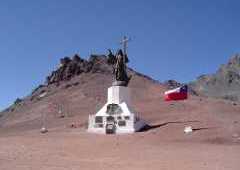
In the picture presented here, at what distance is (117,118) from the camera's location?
3603 cm

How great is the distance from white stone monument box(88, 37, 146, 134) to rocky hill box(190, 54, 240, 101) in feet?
202

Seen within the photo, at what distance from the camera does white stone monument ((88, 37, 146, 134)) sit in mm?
35312

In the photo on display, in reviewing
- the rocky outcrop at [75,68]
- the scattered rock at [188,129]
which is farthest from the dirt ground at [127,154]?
the rocky outcrop at [75,68]

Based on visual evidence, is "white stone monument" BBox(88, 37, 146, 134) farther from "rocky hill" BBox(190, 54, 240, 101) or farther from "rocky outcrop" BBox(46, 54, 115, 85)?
"rocky hill" BBox(190, 54, 240, 101)

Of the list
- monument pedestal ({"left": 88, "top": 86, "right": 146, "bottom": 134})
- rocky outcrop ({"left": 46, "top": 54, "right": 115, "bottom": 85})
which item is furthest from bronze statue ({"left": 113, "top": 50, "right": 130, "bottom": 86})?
rocky outcrop ({"left": 46, "top": 54, "right": 115, "bottom": 85})

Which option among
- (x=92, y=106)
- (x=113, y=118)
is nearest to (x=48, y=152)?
(x=113, y=118)

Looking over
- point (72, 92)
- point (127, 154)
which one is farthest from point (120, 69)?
point (72, 92)

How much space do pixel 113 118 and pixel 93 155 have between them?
548 inches

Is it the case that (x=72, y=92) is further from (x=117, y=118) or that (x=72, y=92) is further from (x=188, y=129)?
(x=188, y=129)

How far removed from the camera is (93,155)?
73.3ft

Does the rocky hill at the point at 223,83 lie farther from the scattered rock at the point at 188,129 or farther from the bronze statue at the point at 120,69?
the scattered rock at the point at 188,129

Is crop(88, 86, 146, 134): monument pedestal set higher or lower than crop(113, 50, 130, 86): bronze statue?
lower

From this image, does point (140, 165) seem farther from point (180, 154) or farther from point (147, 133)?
point (147, 133)

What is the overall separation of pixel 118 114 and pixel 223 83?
70017 mm
